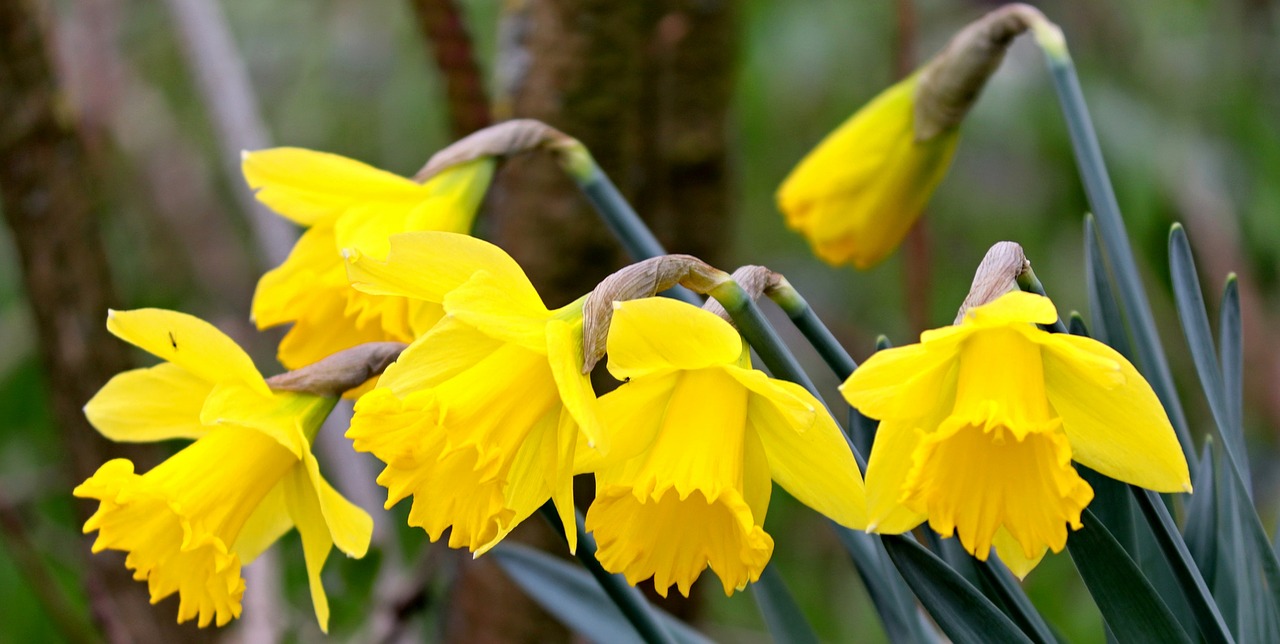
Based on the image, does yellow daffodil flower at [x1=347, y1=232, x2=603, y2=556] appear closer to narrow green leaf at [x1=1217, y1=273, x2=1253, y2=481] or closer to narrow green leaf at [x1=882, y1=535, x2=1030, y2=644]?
narrow green leaf at [x1=882, y1=535, x2=1030, y2=644]

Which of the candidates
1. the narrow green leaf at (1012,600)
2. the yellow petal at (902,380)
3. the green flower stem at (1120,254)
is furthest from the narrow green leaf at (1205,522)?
the yellow petal at (902,380)

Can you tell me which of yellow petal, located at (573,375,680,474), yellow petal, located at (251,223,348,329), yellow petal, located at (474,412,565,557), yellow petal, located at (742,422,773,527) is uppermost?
yellow petal, located at (251,223,348,329)

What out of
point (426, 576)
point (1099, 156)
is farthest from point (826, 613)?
point (1099, 156)

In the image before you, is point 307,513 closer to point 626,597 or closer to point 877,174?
point 626,597

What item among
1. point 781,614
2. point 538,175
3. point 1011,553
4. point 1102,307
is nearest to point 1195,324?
point 1102,307

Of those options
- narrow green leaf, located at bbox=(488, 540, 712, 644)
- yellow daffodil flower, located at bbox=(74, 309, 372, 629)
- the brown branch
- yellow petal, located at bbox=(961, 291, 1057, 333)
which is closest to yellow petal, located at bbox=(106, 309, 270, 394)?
yellow daffodil flower, located at bbox=(74, 309, 372, 629)

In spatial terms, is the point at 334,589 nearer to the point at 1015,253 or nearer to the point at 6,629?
the point at 6,629
